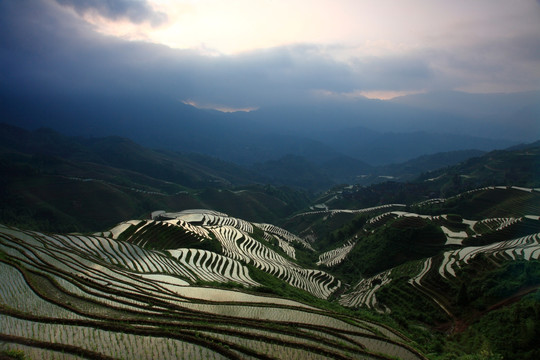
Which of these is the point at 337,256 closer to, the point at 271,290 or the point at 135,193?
the point at 271,290

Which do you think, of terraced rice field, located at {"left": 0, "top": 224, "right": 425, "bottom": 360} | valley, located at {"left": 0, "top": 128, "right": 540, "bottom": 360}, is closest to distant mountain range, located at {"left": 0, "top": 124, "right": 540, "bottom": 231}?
valley, located at {"left": 0, "top": 128, "right": 540, "bottom": 360}

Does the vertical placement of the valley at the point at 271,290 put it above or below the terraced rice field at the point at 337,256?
above

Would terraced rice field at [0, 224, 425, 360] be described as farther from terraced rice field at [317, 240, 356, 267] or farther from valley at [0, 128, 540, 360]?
terraced rice field at [317, 240, 356, 267]

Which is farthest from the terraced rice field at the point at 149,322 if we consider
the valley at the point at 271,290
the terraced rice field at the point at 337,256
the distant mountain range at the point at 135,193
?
the distant mountain range at the point at 135,193

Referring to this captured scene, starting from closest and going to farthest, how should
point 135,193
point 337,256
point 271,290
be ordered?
point 271,290 < point 337,256 < point 135,193

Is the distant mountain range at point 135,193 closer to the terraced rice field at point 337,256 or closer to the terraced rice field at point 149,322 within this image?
the terraced rice field at point 337,256

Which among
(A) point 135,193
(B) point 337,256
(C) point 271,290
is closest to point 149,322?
(C) point 271,290

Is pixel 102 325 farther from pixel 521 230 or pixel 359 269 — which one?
pixel 521 230

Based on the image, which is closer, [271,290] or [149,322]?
[149,322]
